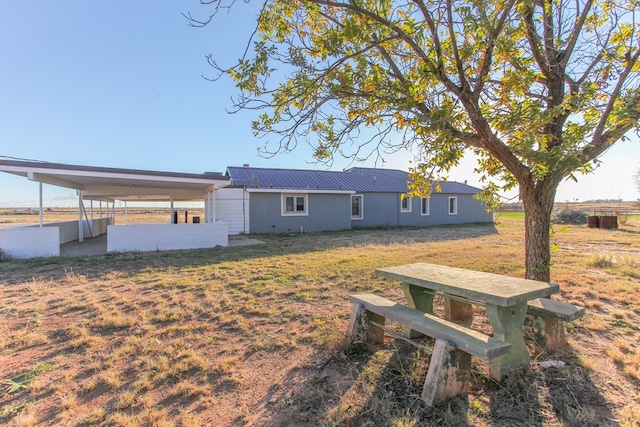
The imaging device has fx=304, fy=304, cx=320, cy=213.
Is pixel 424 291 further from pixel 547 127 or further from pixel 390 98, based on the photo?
pixel 547 127

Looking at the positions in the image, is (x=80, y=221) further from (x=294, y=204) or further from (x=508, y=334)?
(x=508, y=334)

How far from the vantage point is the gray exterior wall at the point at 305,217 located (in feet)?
50.0

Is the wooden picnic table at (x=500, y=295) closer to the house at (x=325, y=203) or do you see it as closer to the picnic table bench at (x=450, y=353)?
the picnic table bench at (x=450, y=353)

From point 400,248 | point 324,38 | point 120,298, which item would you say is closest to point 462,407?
point 324,38

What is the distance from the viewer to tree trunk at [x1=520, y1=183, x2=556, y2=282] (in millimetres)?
3697

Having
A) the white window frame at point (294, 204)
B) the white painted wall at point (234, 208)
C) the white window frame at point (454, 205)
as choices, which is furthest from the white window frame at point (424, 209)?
the white painted wall at point (234, 208)

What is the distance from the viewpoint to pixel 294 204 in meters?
16.1

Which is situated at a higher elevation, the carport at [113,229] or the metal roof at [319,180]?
the metal roof at [319,180]

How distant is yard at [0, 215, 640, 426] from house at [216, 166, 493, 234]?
8.43 metres

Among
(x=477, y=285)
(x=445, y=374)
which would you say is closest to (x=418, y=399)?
(x=445, y=374)

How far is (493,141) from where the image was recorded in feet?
11.1

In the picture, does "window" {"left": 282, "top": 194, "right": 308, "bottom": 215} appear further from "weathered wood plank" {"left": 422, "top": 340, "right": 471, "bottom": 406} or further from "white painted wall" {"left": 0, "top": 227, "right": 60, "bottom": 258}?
"weathered wood plank" {"left": 422, "top": 340, "right": 471, "bottom": 406}

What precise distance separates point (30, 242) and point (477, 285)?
1170 centimetres

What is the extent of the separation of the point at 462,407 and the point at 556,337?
1.49m
